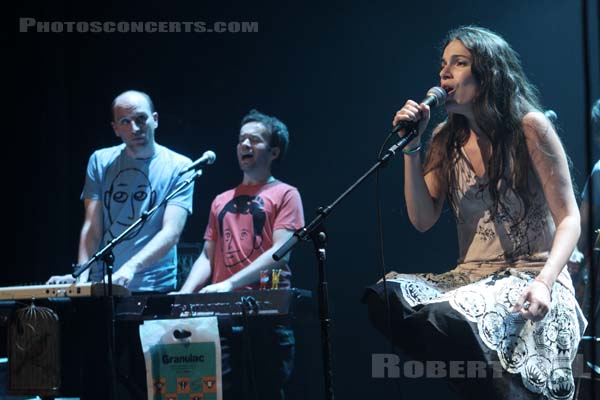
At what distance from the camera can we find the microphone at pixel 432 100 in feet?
8.22

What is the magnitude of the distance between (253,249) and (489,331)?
1.99 m

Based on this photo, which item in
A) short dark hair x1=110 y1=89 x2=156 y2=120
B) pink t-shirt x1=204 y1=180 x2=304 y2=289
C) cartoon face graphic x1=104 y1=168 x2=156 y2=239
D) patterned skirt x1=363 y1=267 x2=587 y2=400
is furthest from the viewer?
short dark hair x1=110 y1=89 x2=156 y2=120

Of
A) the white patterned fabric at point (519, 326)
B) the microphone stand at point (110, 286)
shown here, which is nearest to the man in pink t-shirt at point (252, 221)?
the microphone stand at point (110, 286)

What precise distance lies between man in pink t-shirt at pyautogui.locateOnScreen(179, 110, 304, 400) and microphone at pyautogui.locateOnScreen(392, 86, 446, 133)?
132cm

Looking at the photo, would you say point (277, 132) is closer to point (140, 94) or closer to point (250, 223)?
point (250, 223)

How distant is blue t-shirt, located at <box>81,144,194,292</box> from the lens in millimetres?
4219

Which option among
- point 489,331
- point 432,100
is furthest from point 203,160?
point 489,331

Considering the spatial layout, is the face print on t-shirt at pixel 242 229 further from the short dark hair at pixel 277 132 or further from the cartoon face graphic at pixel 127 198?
the cartoon face graphic at pixel 127 198

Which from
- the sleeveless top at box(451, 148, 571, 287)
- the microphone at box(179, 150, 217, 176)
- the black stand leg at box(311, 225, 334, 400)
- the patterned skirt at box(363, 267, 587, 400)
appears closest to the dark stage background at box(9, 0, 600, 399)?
the microphone at box(179, 150, 217, 176)

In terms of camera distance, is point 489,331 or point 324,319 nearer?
point 489,331

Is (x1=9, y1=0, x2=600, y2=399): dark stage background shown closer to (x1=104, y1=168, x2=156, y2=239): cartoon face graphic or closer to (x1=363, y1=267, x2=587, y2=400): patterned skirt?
(x1=104, y1=168, x2=156, y2=239): cartoon face graphic

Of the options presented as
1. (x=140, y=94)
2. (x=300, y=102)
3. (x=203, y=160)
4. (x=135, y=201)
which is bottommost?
(x=135, y=201)

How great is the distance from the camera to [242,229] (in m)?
4.18

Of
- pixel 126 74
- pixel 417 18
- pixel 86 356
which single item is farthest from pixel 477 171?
pixel 126 74
